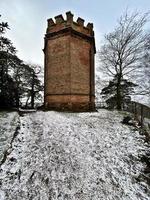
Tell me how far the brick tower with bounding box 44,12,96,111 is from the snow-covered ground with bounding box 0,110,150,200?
392 centimetres

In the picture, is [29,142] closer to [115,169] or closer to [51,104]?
[115,169]

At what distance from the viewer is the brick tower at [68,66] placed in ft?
44.8

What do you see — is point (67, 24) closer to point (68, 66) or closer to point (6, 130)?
point (68, 66)

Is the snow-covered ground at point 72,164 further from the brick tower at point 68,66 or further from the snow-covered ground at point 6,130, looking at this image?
the brick tower at point 68,66

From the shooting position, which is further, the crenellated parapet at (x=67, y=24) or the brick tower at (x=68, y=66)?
the crenellated parapet at (x=67, y=24)

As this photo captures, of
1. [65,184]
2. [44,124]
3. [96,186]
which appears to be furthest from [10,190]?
[44,124]

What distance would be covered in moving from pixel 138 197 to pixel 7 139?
199 inches

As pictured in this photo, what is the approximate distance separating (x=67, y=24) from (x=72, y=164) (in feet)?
35.0

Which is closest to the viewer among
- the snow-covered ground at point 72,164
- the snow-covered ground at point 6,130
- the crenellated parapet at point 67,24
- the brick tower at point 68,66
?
the snow-covered ground at point 72,164

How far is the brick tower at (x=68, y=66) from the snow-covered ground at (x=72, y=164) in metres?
3.92

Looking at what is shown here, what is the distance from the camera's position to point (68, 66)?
539 inches

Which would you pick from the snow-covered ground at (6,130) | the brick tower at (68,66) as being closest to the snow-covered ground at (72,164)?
the snow-covered ground at (6,130)

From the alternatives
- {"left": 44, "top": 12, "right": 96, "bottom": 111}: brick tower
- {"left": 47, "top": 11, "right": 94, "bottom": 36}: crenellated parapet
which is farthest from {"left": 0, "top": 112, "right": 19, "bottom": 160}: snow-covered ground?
{"left": 47, "top": 11, "right": 94, "bottom": 36}: crenellated parapet

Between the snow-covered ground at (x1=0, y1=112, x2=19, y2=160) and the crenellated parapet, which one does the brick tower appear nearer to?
the crenellated parapet
